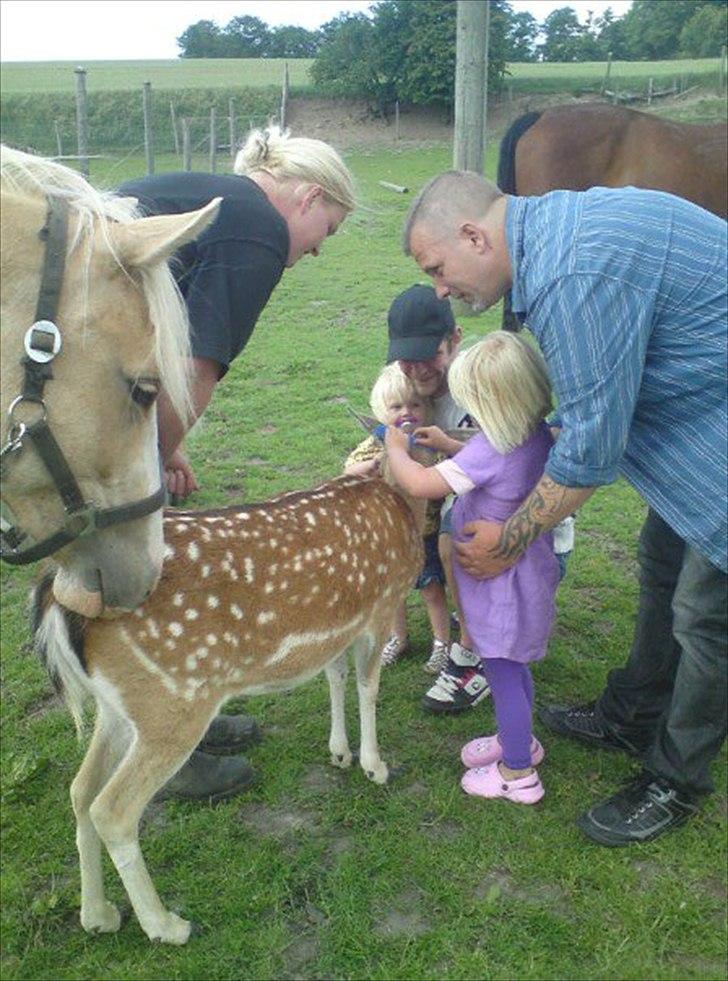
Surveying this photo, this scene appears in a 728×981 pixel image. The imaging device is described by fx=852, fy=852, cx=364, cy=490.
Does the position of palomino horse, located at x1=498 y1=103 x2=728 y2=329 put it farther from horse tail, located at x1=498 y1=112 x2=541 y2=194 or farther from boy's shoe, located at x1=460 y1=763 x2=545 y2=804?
boy's shoe, located at x1=460 y1=763 x2=545 y2=804

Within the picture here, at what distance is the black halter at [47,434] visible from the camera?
1.77 meters

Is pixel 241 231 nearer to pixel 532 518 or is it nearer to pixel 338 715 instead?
pixel 532 518

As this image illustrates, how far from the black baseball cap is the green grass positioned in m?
0.43

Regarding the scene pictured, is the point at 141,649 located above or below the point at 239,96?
below

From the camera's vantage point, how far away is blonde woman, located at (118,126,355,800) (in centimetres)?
263

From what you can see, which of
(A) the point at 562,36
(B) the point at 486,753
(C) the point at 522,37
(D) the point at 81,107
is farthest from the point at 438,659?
(A) the point at 562,36

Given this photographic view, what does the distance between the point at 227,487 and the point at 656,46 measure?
2799 inches

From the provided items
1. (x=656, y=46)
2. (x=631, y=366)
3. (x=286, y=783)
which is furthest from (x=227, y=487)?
(x=656, y=46)

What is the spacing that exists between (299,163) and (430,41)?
39.9 meters

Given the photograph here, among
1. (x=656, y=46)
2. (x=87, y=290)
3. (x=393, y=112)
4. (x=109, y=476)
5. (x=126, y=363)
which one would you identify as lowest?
(x=109, y=476)

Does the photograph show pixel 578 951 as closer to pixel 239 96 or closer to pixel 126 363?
pixel 126 363

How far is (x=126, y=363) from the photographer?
6.19 ft

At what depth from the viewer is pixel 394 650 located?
169 inches

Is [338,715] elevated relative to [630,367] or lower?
lower
